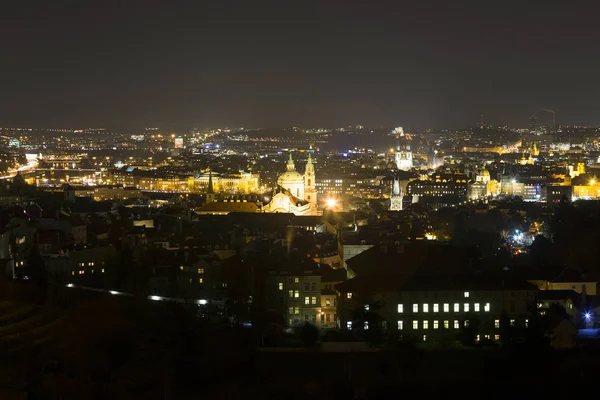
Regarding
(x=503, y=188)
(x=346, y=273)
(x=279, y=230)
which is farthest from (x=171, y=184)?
(x=346, y=273)

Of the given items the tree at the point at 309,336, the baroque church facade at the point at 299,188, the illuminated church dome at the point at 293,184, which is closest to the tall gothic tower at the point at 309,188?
the baroque church facade at the point at 299,188

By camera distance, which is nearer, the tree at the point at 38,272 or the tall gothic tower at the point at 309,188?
the tree at the point at 38,272

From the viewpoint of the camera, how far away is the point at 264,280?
13.4 m

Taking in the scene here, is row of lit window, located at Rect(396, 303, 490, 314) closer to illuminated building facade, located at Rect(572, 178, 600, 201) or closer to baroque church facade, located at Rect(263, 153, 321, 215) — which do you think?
baroque church facade, located at Rect(263, 153, 321, 215)

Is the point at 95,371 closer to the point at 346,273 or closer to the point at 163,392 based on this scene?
the point at 163,392

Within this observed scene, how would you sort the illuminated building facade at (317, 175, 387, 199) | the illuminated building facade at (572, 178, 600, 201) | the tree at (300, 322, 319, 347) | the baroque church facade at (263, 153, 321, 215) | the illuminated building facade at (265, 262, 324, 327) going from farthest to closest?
the illuminated building facade at (317, 175, 387, 199) → the illuminated building facade at (572, 178, 600, 201) → the baroque church facade at (263, 153, 321, 215) → the illuminated building facade at (265, 262, 324, 327) → the tree at (300, 322, 319, 347)

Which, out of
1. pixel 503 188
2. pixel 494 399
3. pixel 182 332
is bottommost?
pixel 494 399

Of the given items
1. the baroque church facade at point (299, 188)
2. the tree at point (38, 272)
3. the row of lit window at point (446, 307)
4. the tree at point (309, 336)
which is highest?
the baroque church facade at point (299, 188)

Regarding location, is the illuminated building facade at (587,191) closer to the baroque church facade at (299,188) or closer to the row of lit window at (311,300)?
the baroque church facade at (299,188)

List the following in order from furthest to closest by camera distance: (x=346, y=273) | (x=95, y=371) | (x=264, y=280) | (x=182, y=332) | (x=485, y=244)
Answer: (x=485, y=244) → (x=346, y=273) → (x=264, y=280) → (x=182, y=332) → (x=95, y=371)

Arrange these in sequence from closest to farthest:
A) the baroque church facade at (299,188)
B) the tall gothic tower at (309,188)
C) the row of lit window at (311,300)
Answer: the row of lit window at (311,300)
the baroque church facade at (299,188)
the tall gothic tower at (309,188)

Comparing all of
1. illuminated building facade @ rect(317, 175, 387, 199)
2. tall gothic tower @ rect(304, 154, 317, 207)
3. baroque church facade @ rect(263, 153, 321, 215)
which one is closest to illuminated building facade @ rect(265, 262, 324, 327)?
baroque church facade @ rect(263, 153, 321, 215)

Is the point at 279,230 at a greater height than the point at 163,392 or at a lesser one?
greater

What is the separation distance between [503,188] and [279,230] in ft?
87.7
